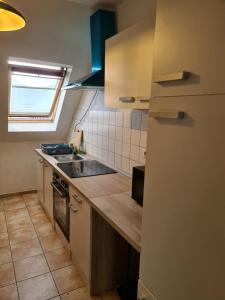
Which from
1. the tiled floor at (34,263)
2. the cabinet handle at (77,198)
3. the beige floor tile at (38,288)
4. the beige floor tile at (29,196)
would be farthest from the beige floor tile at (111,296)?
the beige floor tile at (29,196)

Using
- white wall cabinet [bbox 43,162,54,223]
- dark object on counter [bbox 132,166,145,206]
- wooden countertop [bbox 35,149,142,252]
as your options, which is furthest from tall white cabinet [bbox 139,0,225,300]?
white wall cabinet [bbox 43,162,54,223]

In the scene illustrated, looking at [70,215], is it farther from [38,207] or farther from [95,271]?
[38,207]

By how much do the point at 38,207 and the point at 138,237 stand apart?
2476mm

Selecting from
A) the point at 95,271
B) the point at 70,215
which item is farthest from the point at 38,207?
Answer: the point at 95,271

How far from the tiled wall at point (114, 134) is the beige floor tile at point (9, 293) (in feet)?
4.51

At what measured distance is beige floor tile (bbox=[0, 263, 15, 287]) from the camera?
1.87 metres

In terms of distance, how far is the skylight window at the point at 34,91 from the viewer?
2926 millimetres

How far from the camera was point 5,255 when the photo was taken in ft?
7.23

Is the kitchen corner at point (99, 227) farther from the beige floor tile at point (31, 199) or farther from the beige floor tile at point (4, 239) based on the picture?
the beige floor tile at point (31, 199)

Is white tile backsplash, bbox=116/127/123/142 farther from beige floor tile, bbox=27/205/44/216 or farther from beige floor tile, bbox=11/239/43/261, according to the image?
beige floor tile, bbox=27/205/44/216

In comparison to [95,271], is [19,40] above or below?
above

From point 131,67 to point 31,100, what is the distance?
2.33m

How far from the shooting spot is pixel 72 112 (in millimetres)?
3439

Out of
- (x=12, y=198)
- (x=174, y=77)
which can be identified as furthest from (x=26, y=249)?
(x=174, y=77)
